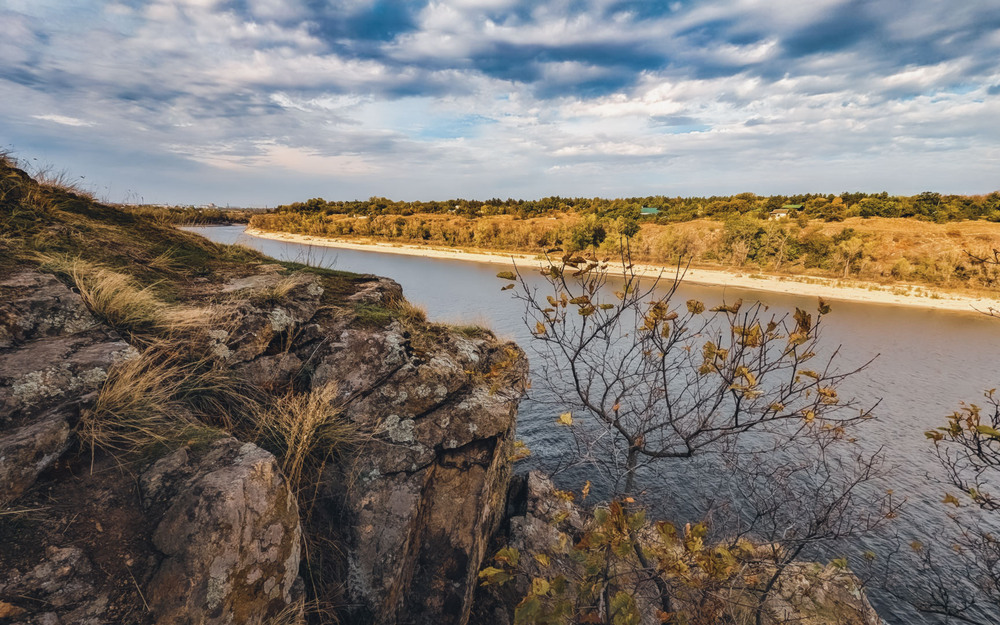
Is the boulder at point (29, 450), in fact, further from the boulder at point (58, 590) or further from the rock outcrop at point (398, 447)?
the rock outcrop at point (398, 447)

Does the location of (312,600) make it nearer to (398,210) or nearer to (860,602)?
(860,602)

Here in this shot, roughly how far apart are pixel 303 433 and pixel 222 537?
1226 mm

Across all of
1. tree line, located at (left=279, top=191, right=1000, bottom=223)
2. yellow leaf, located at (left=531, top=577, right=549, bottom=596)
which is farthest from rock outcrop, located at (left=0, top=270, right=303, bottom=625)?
tree line, located at (left=279, top=191, right=1000, bottom=223)

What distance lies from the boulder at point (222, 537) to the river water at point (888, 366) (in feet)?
13.9

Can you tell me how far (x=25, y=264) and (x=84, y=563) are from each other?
3.52 metres

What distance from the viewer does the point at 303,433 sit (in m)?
3.89

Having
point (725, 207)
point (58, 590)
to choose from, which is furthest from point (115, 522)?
Result: point (725, 207)

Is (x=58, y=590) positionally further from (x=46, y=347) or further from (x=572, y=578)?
(x=572, y=578)

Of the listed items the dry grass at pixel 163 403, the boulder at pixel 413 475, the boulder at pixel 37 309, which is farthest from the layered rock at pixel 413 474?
the boulder at pixel 37 309

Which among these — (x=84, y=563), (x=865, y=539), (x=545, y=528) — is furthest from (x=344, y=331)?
(x=865, y=539)

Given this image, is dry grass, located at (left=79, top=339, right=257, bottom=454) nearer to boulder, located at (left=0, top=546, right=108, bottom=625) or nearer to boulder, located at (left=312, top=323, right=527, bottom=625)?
boulder, located at (left=0, top=546, right=108, bottom=625)

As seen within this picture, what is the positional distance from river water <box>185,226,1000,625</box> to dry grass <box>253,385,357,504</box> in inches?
121

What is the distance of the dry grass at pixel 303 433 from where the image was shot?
12.6ft

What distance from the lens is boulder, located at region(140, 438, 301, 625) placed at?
2.54 m
